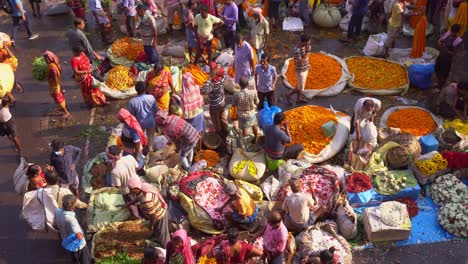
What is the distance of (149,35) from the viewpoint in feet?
38.6

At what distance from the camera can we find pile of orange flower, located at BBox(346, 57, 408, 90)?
37.9 feet

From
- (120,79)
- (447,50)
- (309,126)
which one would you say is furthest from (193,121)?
(447,50)

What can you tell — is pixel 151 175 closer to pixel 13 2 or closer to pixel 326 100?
pixel 326 100

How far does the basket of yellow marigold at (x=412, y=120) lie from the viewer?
32.8 ft

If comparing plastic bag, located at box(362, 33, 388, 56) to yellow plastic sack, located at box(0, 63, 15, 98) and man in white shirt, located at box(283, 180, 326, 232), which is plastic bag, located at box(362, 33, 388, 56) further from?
yellow plastic sack, located at box(0, 63, 15, 98)

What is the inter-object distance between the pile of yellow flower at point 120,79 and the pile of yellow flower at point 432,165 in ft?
22.6

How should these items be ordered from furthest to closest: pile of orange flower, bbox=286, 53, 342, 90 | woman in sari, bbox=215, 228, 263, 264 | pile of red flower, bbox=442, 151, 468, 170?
pile of orange flower, bbox=286, 53, 342, 90, pile of red flower, bbox=442, 151, 468, 170, woman in sari, bbox=215, 228, 263, 264

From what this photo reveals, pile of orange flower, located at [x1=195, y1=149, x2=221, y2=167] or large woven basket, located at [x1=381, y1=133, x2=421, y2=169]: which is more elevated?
large woven basket, located at [x1=381, y1=133, x2=421, y2=169]

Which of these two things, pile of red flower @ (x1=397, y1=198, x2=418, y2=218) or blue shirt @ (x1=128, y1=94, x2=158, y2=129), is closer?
pile of red flower @ (x1=397, y1=198, x2=418, y2=218)

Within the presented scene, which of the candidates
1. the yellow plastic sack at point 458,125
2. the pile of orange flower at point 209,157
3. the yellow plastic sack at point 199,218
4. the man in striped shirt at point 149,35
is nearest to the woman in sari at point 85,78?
A: the man in striped shirt at point 149,35

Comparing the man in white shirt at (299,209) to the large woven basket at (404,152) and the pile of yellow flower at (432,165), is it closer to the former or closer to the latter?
the large woven basket at (404,152)

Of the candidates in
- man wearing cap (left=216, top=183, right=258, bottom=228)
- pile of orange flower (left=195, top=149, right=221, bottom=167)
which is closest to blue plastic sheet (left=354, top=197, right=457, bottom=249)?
man wearing cap (left=216, top=183, right=258, bottom=228)

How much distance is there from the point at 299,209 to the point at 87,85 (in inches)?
237

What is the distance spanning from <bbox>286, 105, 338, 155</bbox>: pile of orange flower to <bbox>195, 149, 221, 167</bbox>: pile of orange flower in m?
1.59
